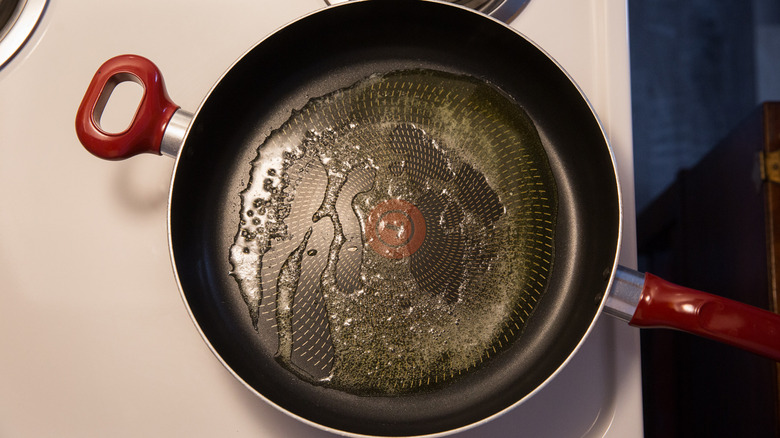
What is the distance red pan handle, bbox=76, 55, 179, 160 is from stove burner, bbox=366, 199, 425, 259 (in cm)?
22

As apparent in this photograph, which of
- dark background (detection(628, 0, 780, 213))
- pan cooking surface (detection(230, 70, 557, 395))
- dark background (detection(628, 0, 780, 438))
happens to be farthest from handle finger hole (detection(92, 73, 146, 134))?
dark background (detection(628, 0, 780, 213))

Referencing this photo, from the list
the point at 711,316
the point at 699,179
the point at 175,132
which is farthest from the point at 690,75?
the point at 175,132

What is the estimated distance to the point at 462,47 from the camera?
0.53 metres

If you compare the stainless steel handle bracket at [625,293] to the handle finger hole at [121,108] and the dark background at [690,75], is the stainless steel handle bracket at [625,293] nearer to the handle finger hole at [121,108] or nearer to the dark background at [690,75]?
the handle finger hole at [121,108]

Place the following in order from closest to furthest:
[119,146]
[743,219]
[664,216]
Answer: [119,146]
[743,219]
[664,216]

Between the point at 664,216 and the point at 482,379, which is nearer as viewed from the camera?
the point at 482,379

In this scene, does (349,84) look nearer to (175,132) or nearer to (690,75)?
(175,132)

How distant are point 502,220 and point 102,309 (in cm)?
42

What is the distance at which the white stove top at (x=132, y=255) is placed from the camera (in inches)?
19.3

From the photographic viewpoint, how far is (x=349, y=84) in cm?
54

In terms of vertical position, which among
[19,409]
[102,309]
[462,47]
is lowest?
[19,409]

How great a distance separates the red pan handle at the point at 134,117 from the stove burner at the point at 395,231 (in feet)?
0.73

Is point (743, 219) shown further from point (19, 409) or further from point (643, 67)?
point (19, 409)

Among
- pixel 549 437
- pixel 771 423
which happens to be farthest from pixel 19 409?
pixel 771 423
